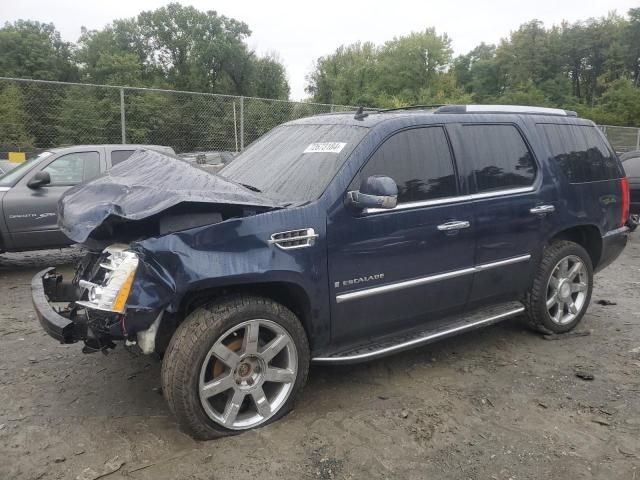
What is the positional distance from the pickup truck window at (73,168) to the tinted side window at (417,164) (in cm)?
500

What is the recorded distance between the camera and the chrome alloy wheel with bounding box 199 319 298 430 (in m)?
2.95

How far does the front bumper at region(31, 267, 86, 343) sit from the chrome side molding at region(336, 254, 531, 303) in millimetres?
1538

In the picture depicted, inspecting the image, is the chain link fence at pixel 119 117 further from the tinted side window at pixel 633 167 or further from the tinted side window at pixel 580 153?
the tinted side window at pixel 580 153

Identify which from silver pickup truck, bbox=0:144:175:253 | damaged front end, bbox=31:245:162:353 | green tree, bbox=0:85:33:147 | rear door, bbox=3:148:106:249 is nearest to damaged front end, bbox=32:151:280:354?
damaged front end, bbox=31:245:162:353

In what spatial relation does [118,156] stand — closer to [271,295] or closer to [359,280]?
[271,295]

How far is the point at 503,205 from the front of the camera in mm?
4062

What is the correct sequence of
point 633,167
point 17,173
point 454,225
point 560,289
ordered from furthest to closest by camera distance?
point 633,167 < point 17,173 < point 560,289 < point 454,225

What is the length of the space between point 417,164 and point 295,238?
1138 millimetres

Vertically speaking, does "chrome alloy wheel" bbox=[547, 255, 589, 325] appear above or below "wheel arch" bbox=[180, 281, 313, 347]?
below

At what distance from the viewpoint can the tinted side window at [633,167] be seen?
9.91 metres

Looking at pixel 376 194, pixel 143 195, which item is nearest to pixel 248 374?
pixel 143 195

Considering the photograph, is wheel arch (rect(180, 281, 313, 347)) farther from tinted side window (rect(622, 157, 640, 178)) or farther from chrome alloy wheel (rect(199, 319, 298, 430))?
tinted side window (rect(622, 157, 640, 178))

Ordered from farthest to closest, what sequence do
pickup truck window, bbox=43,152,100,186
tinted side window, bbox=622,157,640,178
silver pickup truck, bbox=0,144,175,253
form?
1. tinted side window, bbox=622,157,640,178
2. pickup truck window, bbox=43,152,100,186
3. silver pickup truck, bbox=0,144,175,253

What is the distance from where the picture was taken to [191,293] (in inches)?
114
